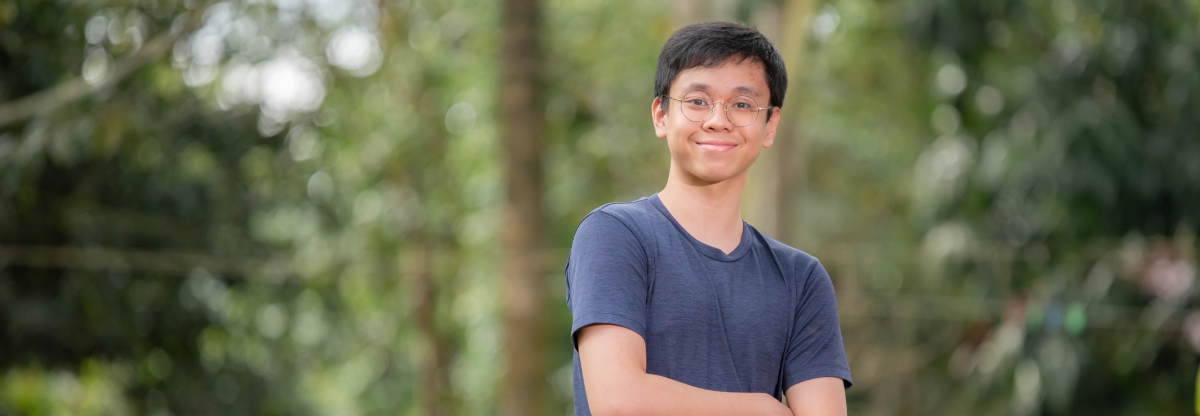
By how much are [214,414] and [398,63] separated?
3.75 meters

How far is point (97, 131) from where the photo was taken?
14.9ft

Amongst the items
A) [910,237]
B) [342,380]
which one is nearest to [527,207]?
[910,237]

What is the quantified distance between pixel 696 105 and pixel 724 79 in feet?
0.17

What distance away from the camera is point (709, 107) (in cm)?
150

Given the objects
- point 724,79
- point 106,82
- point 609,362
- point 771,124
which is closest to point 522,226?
point 106,82

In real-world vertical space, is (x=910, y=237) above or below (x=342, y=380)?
above

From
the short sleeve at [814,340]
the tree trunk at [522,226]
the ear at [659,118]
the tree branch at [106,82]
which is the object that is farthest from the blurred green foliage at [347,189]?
the short sleeve at [814,340]

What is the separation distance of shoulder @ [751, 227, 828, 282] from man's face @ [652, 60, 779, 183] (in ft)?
0.46

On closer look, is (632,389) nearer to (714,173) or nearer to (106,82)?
(714,173)

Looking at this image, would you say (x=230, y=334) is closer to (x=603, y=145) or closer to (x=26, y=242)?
(x=26, y=242)

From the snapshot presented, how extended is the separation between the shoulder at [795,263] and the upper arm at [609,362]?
293 mm

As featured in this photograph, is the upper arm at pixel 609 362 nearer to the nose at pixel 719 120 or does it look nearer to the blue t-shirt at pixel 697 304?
the blue t-shirt at pixel 697 304

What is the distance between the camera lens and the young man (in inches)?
54.0

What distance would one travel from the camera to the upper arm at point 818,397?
1492mm
